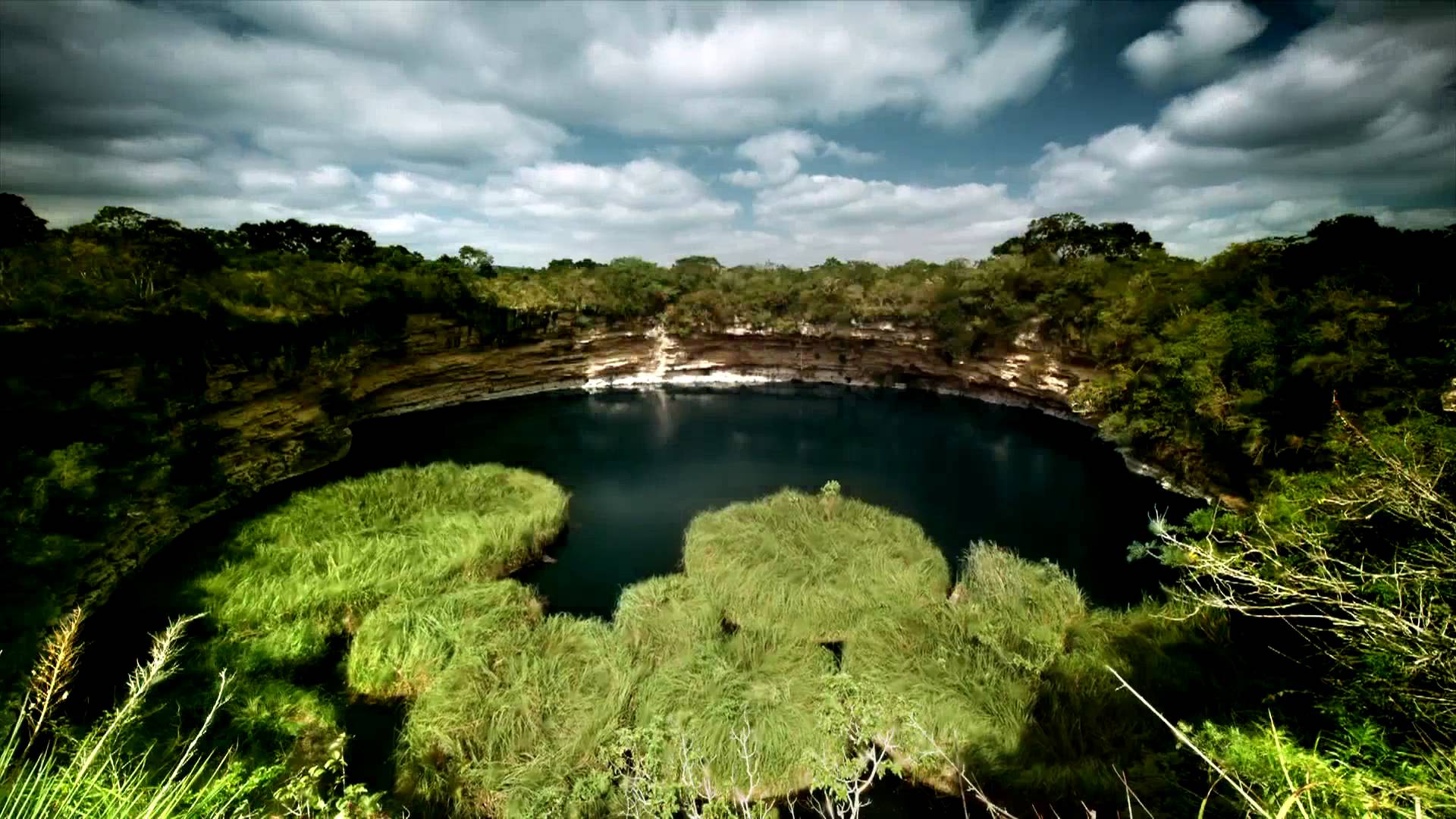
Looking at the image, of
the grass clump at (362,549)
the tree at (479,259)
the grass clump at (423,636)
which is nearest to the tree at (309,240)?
the tree at (479,259)

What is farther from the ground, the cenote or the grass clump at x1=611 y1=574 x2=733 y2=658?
the grass clump at x1=611 y1=574 x2=733 y2=658

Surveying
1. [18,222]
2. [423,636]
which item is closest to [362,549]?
[423,636]

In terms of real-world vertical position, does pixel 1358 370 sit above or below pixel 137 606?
above

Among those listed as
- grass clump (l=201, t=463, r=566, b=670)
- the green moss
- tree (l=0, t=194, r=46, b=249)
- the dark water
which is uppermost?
tree (l=0, t=194, r=46, b=249)

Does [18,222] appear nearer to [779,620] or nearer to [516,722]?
[516,722]

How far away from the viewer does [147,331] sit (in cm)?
1845

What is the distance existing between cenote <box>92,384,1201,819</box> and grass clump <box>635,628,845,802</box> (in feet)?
5.99

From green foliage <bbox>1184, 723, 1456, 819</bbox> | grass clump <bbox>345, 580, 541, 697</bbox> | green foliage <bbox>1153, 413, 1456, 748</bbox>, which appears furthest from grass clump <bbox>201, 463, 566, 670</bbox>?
green foliage <bbox>1153, 413, 1456, 748</bbox>

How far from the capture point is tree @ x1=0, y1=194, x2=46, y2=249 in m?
26.9

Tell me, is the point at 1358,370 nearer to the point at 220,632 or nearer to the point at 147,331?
the point at 220,632

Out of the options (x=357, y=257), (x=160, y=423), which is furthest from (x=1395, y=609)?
(x=357, y=257)

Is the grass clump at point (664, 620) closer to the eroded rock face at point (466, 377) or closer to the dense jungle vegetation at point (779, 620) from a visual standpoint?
the dense jungle vegetation at point (779, 620)

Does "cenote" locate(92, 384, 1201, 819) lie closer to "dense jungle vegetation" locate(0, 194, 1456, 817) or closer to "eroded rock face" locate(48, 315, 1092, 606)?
"eroded rock face" locate(48, 315, 1092, 606)

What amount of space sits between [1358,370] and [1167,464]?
459 inches
